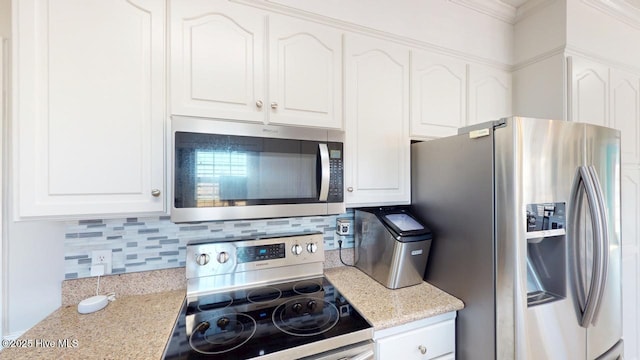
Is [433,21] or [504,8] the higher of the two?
[504,8]

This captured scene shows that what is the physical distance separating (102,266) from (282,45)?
1292mm

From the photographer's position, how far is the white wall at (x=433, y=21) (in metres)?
1.29

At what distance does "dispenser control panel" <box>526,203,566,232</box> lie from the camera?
1.04 metres

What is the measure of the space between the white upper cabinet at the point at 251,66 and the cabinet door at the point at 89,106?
0.30 ft

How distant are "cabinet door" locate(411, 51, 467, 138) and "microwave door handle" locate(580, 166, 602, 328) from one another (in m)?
0.65

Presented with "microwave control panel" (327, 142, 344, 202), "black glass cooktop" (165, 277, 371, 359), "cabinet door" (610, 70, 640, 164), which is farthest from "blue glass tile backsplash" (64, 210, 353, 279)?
"cabinet door" (610, 70, 640, 164)

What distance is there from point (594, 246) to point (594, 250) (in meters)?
0.02

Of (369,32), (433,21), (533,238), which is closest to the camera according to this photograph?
(533,238)

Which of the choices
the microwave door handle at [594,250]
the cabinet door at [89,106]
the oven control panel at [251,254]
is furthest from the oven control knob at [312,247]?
the microwave door handle at [594,250]

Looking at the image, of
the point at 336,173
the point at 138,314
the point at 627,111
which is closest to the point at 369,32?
the point at 336,173

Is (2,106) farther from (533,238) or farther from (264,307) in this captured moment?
(533,238)

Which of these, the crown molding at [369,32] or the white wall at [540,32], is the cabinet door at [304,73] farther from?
the white wall at [540,32]

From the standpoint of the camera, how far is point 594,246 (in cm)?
111

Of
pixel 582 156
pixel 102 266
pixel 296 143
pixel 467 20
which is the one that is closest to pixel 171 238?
pixel 102 266
